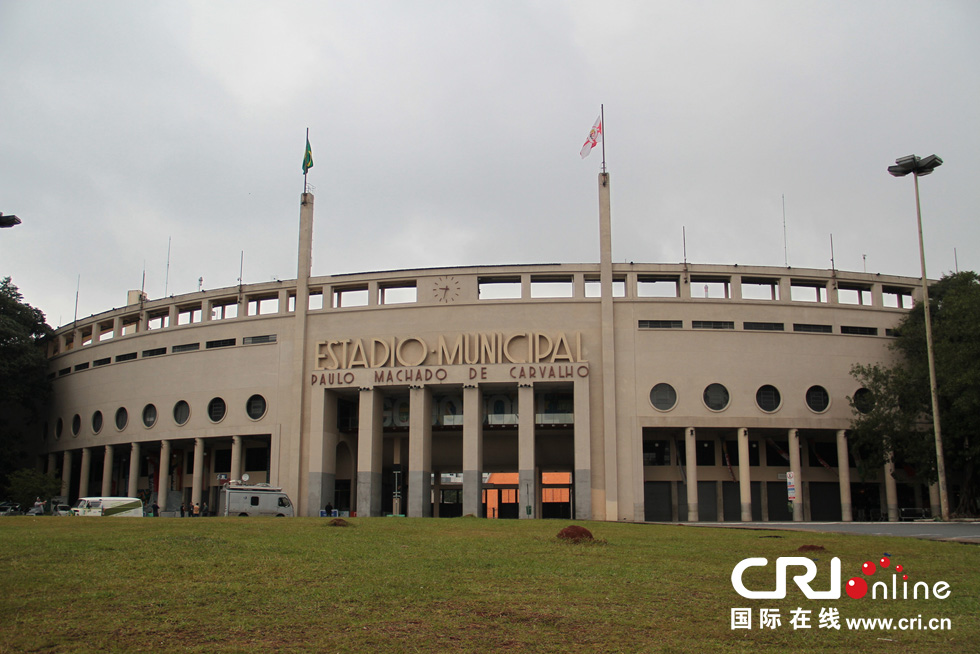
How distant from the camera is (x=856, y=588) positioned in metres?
14.3

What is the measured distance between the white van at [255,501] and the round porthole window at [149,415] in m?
19.4

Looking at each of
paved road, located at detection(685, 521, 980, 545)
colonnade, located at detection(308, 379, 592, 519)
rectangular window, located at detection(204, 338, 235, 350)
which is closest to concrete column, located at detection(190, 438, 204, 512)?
rectangular window, located at detection(204, 338, 235, 350)

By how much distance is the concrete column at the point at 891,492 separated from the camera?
55.7 m

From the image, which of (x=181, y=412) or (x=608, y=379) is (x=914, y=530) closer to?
(x=608, y=379)

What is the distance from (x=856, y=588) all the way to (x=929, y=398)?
42421 mm

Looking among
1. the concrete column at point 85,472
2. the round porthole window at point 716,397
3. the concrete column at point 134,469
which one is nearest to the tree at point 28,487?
the concrete column at point 134,469

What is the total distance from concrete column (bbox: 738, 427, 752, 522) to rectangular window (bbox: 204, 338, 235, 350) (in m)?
37.1

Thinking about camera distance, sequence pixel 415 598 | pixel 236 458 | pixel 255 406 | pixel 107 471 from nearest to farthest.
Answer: pixel 415 598
pixel 236 458
pixel 255 406
pixel 107 471

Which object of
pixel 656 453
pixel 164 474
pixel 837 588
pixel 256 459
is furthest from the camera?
pixel 256 459

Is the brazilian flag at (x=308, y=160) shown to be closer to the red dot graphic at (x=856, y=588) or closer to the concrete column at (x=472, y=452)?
the concrete column at (x=472, y=452)

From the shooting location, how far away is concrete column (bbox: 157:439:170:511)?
6506 cm

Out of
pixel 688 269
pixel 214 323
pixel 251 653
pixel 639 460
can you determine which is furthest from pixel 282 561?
pixel 214 323

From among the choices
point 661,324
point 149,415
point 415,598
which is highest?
point 661,324

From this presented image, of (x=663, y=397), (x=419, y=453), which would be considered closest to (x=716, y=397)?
(x=663, y=397)
